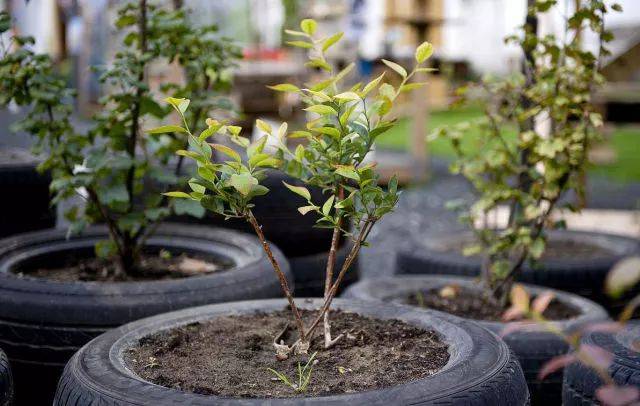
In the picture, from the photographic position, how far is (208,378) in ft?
5.67

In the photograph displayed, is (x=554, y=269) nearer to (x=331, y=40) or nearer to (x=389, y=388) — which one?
(x=331, y=40)

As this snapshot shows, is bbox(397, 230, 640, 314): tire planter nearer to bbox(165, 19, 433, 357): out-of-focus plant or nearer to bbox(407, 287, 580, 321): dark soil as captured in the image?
bbox(407, 287, 580, 321): dark soil

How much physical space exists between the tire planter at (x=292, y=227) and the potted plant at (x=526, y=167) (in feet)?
1.81

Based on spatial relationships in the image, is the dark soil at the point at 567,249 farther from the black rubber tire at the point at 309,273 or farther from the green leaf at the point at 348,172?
the green leaf at the point at 348,172

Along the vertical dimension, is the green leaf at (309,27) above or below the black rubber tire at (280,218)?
above

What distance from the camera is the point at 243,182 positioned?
1751 mm

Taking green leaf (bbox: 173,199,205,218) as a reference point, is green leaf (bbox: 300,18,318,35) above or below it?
above

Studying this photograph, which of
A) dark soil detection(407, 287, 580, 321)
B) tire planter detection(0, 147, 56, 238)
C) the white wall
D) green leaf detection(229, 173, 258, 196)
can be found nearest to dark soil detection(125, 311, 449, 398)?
green leaf detection(229, 173, 258, 196)

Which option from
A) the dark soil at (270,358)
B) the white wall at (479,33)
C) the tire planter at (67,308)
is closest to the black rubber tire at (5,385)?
the dark soil at (270,358)

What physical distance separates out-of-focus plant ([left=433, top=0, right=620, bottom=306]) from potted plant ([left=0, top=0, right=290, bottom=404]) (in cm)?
88

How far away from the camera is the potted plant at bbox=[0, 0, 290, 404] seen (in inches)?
93.4

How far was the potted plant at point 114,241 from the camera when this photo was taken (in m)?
2.37

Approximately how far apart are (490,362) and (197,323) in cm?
78

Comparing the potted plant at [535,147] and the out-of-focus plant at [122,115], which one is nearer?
the out-of-focus plant at [122,115]
